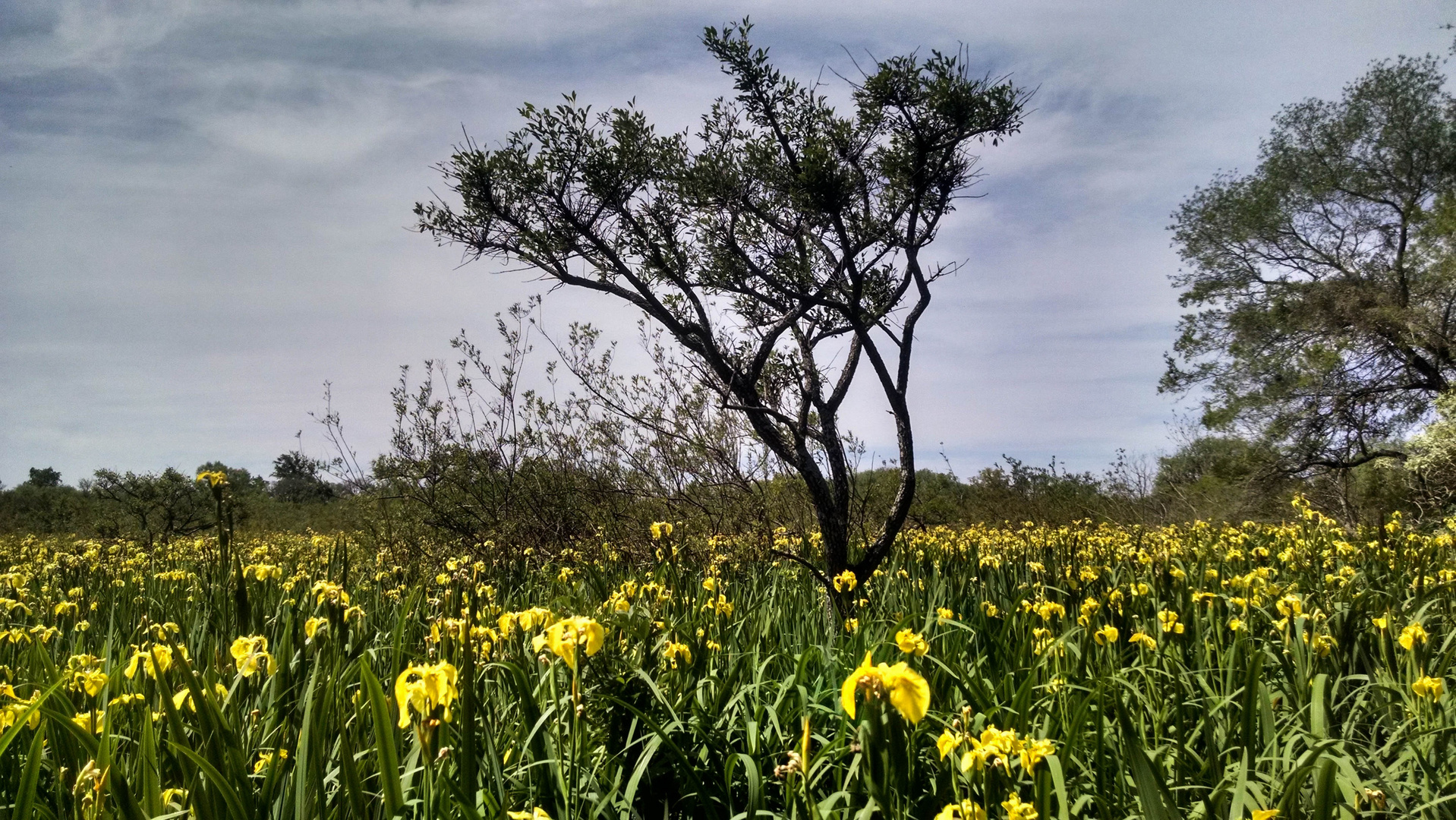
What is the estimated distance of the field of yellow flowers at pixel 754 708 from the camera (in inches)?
66.1

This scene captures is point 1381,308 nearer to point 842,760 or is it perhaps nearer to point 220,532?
point 842,760

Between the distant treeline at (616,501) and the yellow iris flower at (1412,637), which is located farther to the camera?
the distant treeline at (616,501)

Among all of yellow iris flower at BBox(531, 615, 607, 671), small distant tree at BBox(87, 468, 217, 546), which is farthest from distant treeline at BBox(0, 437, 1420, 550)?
yellow iris flower at BBox(531, 615, 607, 671)

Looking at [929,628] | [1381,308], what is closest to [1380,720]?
[929,628]

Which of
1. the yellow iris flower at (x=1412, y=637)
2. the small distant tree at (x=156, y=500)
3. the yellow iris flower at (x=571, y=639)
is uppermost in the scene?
the small distant tree at (x=156, y=500)

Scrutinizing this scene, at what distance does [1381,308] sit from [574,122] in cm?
1725

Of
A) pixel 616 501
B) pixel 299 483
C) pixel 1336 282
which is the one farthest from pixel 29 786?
pixel 299 483

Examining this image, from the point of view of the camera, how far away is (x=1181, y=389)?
18.5 meters

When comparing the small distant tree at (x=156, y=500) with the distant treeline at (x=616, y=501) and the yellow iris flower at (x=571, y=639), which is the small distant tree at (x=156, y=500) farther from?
the yellow iris flower at (x=571, y=639)

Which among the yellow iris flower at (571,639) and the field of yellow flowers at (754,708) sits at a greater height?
the yellow iris flower at (571,639)

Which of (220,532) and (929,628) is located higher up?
(220,532)

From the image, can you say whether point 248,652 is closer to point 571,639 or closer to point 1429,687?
point 571,639

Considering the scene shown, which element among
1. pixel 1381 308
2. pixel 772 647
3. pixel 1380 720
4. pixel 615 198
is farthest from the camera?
pixel 1381 308

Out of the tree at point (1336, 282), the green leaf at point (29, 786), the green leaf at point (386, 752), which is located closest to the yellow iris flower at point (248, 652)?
the green leaf at point (29, 786)
